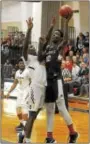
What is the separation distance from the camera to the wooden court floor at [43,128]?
7.64m

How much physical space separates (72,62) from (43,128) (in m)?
7.03

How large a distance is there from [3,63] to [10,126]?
32.5 ft

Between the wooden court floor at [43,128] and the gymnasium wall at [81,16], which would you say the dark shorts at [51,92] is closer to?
the wooden court floor at [43,128]

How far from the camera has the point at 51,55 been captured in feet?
21.5

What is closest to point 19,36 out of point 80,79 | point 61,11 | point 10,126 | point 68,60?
point 68,60

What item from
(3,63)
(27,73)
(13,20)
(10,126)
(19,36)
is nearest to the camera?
(27,73)

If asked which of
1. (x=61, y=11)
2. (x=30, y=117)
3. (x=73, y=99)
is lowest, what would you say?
(x=73, y=99)

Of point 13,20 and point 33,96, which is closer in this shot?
point 33,96

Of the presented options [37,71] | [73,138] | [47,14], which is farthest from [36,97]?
[47,14]

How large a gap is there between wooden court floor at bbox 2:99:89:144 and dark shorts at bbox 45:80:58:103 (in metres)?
1.04

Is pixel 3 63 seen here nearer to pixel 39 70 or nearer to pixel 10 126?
pixel 10 126

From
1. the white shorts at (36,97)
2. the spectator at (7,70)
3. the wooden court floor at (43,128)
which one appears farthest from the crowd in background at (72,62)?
the white shorts at (36,97)

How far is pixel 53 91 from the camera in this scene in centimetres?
651

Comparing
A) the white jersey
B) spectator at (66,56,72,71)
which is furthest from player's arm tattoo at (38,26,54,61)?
spectator at (66,56,72,71)
